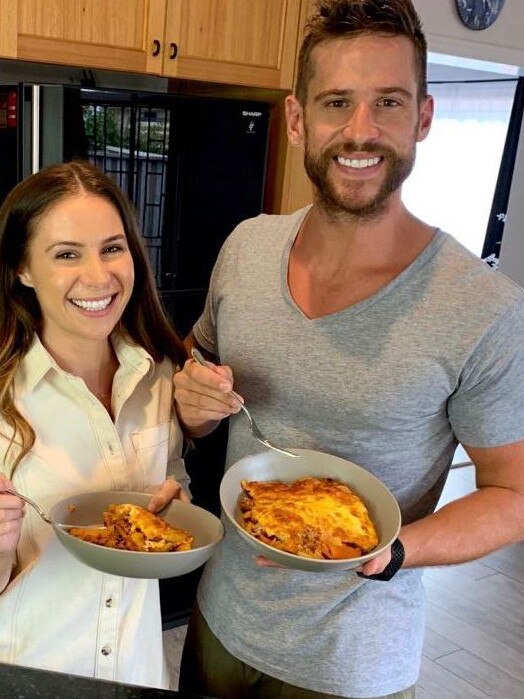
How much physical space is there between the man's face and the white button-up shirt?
48 cm

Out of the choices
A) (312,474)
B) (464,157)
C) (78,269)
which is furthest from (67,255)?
(464,157)

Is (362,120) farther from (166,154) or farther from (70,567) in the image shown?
(166,154)

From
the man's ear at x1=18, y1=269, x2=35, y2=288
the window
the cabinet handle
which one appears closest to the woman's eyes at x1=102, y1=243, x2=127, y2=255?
the man's ear at x1=18, y1=269, x2=35, y2=288

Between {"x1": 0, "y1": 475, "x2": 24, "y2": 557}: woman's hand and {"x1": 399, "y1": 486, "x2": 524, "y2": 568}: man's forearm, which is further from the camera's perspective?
{"x1": 399, "y1": 486, "x2": 524, "y2": 568}: man's forearm

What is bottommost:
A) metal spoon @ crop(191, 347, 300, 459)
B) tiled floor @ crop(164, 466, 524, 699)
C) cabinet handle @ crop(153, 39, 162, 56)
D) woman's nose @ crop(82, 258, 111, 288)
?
tiled floor @ crop(164, 466, 524, 699)

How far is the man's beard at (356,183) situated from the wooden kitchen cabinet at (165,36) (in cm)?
138

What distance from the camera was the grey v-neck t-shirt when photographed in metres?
1.12

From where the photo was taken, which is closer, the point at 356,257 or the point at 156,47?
the point at 356,257

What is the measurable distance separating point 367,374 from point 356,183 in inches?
11.4

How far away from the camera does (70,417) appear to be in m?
1.22

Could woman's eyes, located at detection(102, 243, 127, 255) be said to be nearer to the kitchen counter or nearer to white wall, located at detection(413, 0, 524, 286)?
the kitchen counter

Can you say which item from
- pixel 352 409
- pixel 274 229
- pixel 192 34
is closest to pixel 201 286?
pixel 192 34

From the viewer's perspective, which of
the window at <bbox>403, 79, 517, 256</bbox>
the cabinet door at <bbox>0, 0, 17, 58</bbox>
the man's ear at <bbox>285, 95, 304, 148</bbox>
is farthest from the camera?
the window at <bbox>403, 79, 517, 256</bbox>

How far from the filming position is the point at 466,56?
336 centimetres
